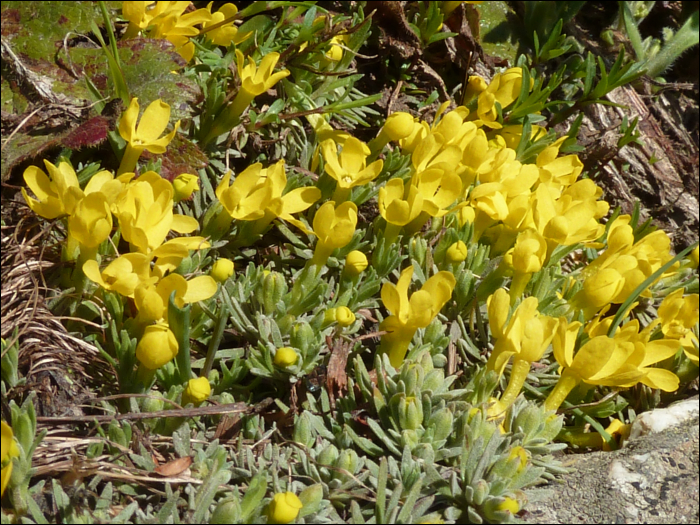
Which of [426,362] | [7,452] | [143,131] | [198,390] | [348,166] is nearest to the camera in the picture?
[7,452]

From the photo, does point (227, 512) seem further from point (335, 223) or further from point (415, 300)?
point (335, 223)

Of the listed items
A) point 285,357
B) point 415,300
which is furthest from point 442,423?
point 285,357

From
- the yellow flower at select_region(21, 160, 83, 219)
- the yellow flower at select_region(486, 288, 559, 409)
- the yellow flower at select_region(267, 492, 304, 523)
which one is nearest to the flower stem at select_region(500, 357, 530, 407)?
the yellow flower at select_region(486, 288, 559, 409)

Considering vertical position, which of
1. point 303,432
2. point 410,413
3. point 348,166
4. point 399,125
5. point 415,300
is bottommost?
point 303,432

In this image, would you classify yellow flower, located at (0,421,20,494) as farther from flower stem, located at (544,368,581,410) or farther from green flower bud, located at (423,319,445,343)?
flower stem, located at (544,368,581,410)

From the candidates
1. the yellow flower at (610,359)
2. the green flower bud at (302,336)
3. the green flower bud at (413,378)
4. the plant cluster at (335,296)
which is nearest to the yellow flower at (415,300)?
the plant cluster at (335,296)

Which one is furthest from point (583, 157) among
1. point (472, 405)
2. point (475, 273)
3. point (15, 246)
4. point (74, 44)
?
point (15, 246)
